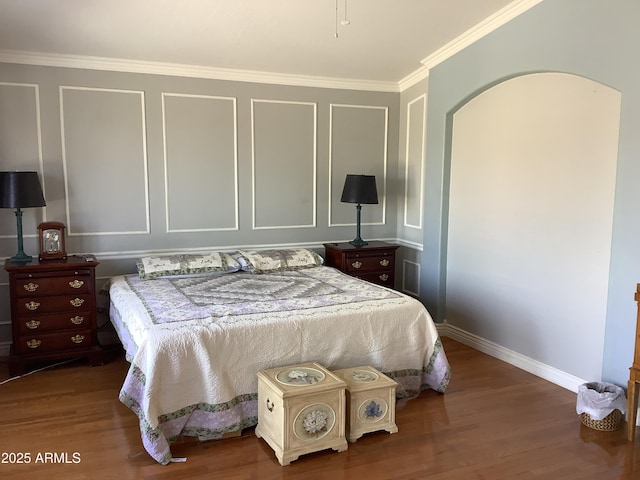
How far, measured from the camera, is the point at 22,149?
3965mm

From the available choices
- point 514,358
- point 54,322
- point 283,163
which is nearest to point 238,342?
point 54,322

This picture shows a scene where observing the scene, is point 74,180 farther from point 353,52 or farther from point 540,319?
point 540,319

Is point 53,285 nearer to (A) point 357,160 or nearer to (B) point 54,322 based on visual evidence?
(B) point 54,322

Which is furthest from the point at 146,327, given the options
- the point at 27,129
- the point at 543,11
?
the point at 543,11

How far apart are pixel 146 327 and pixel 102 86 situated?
2332 mm

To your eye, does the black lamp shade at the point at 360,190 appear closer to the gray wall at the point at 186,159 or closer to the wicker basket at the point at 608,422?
the gray wall at the point at 186,159

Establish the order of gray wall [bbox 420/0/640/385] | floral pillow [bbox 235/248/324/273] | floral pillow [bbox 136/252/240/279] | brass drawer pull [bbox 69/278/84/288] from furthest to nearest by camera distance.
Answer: floral pillow [bbox 235/248/324/273], floral pillow [bbox 136/252/240/279], brass drawer pull [bbox 69/278/84/288], gray wall [bbox 420/0/640/385]

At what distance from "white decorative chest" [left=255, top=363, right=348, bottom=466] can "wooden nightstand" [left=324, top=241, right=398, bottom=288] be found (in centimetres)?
194

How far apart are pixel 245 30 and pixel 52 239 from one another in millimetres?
2094

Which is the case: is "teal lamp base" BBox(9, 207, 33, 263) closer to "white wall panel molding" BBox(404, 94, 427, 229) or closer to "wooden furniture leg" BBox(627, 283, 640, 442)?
"white wall panel molding" BBox(404, 94, 427, 229)

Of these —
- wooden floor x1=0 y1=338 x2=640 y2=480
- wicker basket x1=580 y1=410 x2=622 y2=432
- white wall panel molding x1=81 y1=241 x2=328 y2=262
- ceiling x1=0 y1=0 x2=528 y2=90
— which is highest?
ceiling x1=0 y1=0 x2=528 y2=90

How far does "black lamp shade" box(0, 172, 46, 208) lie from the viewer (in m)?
3.55

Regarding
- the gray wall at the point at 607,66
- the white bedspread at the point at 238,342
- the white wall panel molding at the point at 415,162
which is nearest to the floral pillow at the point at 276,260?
the white bedspread at the point at 238,342

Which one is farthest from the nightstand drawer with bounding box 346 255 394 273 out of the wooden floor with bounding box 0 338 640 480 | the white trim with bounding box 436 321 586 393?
the wooden floor with bounding box 0 338 640 480
